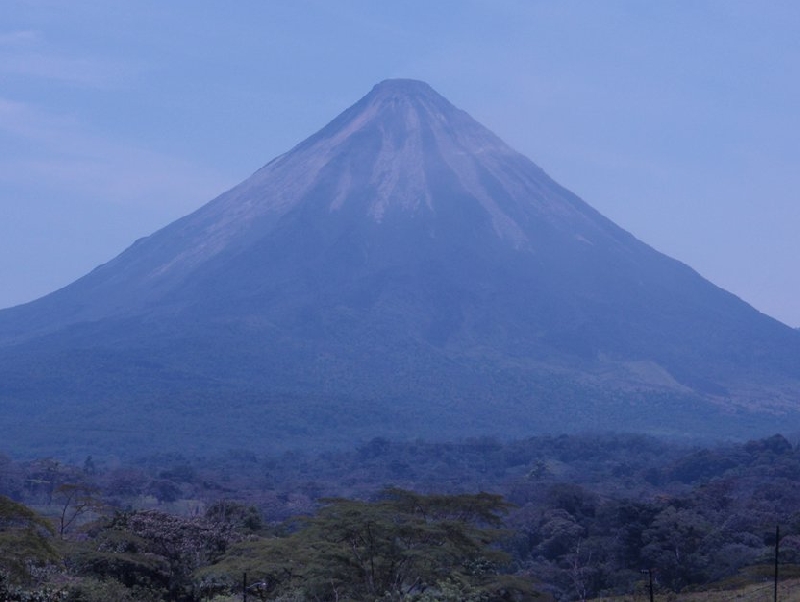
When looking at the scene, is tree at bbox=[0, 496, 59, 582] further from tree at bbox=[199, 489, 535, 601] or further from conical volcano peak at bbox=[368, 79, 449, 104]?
conical volcano peak at bbox=[368, 79, 449, 104]

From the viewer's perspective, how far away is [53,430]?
241 feet

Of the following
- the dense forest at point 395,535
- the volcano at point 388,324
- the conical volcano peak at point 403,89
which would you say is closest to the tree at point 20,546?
the dense forest at point 395,535

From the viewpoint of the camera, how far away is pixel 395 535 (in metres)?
18.0

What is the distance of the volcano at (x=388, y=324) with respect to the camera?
81062 mm

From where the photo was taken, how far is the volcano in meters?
81.1

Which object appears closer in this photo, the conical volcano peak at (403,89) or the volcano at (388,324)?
the volcano at (388,324)

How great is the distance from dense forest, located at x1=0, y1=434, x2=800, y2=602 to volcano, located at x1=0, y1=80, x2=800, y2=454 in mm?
21747

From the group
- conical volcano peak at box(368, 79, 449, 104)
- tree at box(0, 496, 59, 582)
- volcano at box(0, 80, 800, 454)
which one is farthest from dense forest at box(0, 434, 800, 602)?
conical volcano peak at box(368, 79, 449, 104)

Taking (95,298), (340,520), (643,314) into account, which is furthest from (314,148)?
(340,520)

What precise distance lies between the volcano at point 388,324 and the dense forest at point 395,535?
856 inches

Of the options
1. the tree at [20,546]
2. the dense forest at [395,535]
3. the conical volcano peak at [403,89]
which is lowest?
the dense forest at [395,535]

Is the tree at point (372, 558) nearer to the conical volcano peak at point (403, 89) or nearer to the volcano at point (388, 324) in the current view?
the volcano at point (388, 324)

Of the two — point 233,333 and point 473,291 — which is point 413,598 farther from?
point 473,291

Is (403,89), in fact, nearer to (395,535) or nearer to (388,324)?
(388,324)
